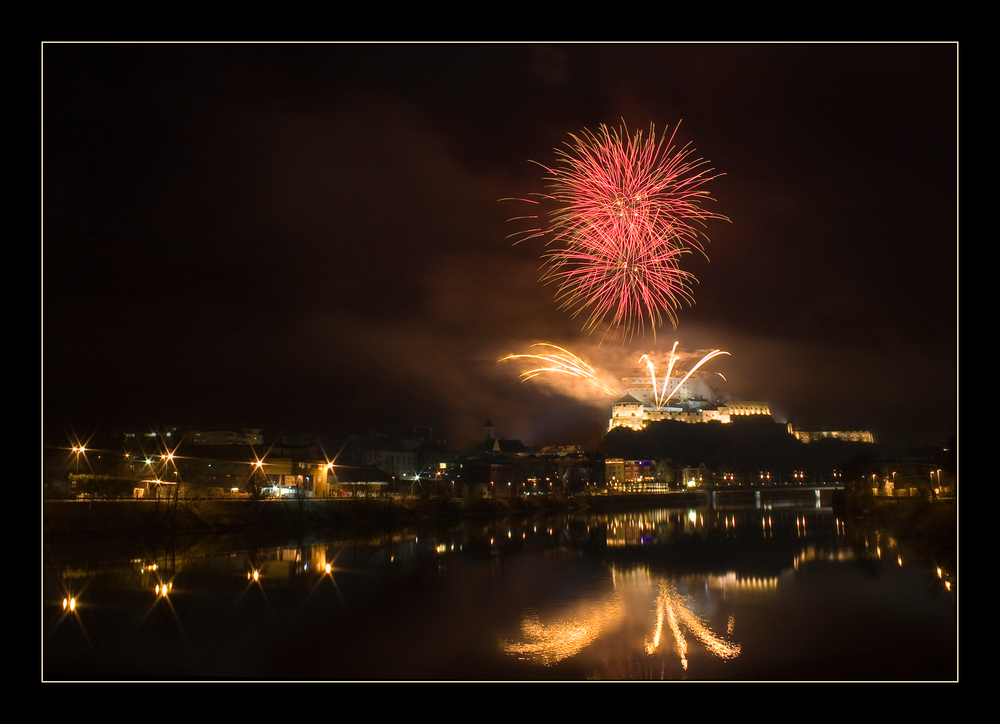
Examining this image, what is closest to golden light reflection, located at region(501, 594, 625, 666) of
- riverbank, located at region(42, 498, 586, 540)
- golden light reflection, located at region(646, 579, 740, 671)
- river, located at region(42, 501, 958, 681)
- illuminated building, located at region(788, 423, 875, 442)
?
river, located at region(42, 501, 958, 681)

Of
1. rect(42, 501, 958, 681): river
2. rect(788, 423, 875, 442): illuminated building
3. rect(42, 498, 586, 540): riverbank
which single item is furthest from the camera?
rect(788, 423, 875, 442): illuminated building

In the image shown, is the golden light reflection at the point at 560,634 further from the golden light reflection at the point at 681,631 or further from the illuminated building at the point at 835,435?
the illuminated building at the point at 835,435

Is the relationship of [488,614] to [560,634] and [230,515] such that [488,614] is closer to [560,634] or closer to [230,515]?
[560,634]

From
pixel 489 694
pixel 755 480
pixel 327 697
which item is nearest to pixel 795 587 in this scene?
pixel 489 694

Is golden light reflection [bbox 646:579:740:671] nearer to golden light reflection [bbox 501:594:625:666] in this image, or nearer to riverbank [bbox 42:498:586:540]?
golden light reflection [bbox 501:594:625:666]

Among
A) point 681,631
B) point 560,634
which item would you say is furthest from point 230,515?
point 681,631

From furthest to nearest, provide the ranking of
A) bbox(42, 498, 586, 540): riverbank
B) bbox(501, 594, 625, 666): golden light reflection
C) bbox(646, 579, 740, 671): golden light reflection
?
bbox(42, 498, 586, 540): riverbank < bbox(646, 579, 740, 671): golden light reflection < bbox(501, 594, 625, 666): golden light reflection

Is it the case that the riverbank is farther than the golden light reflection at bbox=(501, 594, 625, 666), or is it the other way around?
the riverbank

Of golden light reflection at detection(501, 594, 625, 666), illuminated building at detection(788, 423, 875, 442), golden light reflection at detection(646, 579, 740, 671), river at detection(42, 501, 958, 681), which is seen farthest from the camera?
illuminated building at detection(788, 423, 875, 442)

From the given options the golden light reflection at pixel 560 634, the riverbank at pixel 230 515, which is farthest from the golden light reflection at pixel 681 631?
the riverbank at pixel 230 515

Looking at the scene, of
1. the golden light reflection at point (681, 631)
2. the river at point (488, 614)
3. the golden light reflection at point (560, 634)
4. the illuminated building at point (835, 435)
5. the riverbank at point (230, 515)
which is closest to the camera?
the river at point (488, 614)

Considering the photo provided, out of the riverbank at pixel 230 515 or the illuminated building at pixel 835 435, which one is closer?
the riverbank at pixel 230 515
